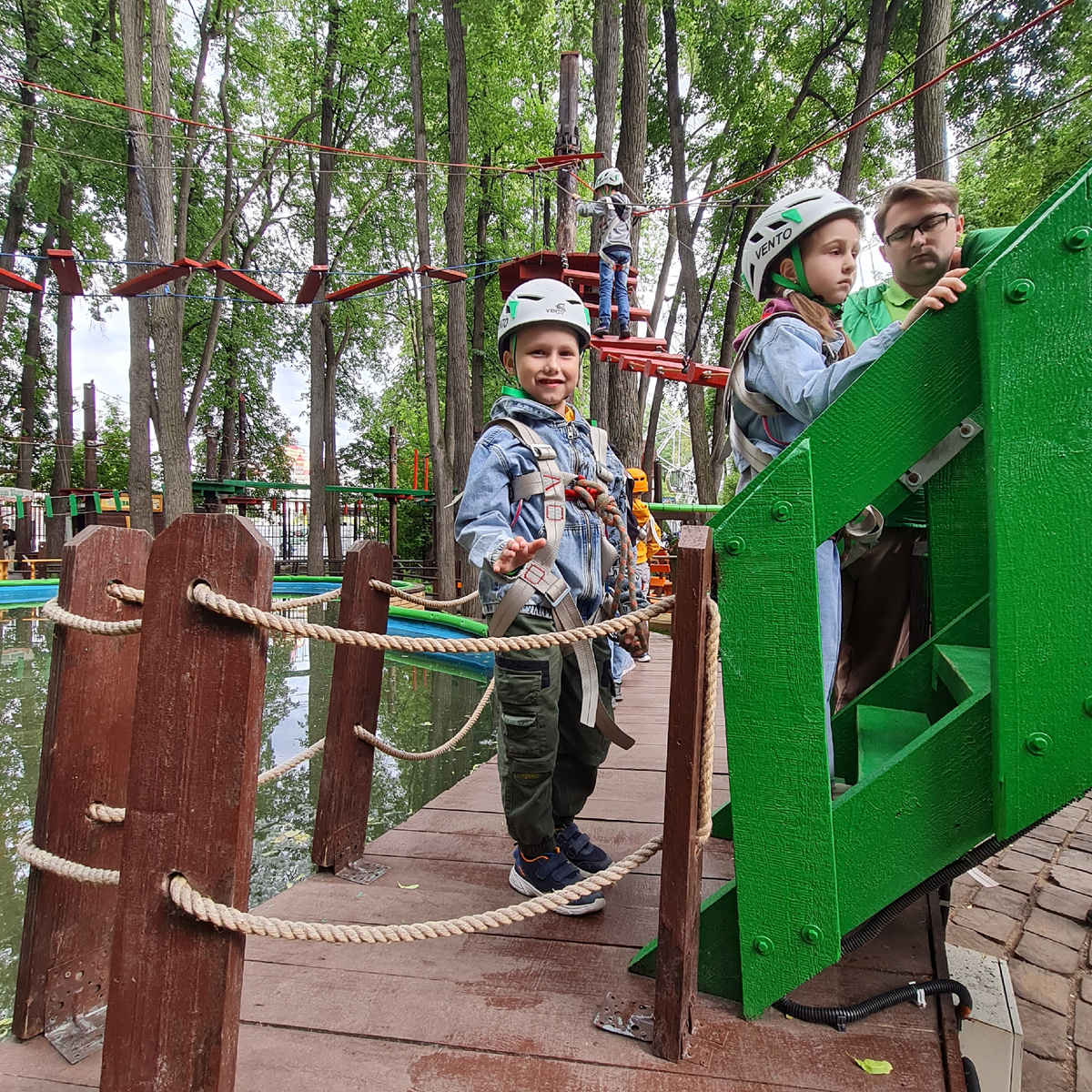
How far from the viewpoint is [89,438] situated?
67.1 ft

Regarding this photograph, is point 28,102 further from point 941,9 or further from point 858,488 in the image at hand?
point 858,488

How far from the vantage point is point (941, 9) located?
768 cm

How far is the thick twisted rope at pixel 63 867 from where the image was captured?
1.37 m

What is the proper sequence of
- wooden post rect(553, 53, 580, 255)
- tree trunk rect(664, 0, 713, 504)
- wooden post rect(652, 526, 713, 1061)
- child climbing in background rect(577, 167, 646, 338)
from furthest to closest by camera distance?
tree trunk rect(664, 0, 713, 504) → wooden post rect(553, 53, 580, 255) → child climbing in background rect(577, 167, 646, 338) → wooden post rect(652, 526, 713, 1061)

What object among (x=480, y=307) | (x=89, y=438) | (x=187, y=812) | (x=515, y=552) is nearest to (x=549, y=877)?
(x=515, y=552)

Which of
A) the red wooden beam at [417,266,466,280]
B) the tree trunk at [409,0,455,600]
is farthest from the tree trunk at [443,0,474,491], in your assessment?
the red wooden beam at [417,266,466,280]

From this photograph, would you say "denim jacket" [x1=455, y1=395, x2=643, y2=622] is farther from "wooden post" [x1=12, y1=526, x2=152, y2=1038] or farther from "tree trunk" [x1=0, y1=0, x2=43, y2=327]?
"tree trunk" [x1=0, y1=0, x2=43, y2=327]

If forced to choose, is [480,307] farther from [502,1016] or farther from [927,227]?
[502,1016]

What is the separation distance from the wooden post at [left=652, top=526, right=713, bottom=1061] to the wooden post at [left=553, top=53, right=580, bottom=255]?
735 centimetres

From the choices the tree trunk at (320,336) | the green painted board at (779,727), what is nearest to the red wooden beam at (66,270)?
the tree trunk at (320,336)

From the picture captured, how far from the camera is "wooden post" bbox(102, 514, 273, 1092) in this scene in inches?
44.9

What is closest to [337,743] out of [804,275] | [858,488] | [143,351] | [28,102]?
[858,488]

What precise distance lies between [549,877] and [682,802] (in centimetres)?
83

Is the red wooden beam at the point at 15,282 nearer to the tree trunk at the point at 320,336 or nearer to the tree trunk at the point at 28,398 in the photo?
the tree trunk at the point at 320,336
